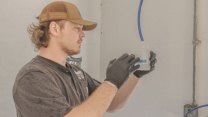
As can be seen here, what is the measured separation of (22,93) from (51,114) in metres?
0.14

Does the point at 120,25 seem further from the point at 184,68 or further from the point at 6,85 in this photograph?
the point at 6,85

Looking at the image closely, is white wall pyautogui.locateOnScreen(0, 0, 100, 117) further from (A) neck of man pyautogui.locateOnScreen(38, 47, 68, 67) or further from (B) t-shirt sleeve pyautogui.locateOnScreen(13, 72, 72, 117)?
(B) t-shirt sleeve pyautogui.locateOnScreen(13, 72, 72, 117)

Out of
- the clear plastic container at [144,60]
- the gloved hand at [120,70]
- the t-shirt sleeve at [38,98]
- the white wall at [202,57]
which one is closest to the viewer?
the t-shirt sleeve at [38,98]

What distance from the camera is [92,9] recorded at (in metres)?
2.06

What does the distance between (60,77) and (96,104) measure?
23 centimetres

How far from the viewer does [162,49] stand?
1.64 m

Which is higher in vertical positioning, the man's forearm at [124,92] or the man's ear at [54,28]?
the man's ear at [54,28]

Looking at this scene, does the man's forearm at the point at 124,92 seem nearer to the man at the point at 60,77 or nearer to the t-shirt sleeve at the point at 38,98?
the man at the point at 60,77

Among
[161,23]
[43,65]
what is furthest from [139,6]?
[43,65]

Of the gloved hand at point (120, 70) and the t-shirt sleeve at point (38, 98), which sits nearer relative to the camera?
the t-shirt sleeve at point (38, 98)

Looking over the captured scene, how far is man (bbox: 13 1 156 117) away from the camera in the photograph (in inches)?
41.5

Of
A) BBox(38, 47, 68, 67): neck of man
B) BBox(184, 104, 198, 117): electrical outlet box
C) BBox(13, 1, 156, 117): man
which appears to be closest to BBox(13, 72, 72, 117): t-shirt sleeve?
BBox(13, 1, 156, 117): man

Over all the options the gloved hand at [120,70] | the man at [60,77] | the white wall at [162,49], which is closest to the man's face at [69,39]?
the man at [60,77]

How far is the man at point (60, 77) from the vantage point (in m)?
1.05
